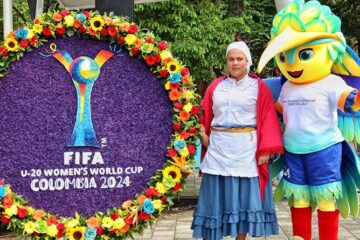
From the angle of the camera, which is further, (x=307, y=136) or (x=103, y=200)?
(x=307, y=136)

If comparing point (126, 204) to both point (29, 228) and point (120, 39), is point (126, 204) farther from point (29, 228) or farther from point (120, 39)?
point (120, 39)

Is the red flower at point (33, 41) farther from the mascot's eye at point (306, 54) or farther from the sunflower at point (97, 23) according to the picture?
the mascot's eye at point (306, 54)

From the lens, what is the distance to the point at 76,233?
374 centimetres

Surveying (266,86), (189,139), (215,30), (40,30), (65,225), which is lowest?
(65,225)

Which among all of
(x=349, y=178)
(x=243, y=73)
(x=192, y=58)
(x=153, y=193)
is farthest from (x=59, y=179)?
(x=192, y=58)

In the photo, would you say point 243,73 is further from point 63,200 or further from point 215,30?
point 215,30

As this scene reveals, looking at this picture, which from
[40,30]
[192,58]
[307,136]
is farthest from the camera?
[192,58]

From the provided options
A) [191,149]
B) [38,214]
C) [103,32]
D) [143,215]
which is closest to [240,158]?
[191,149]

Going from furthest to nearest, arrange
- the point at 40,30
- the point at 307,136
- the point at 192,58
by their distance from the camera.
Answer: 1. the point at 192,58
2. the point at 307,136
3. the point at 40,30

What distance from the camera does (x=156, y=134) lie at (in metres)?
3.87

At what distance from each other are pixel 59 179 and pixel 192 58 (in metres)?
3.79

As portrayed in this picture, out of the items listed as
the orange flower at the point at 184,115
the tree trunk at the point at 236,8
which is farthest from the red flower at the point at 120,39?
the tree trunk at the point at 236,8

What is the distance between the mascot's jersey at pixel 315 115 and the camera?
4184 mm

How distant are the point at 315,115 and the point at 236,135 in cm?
59
